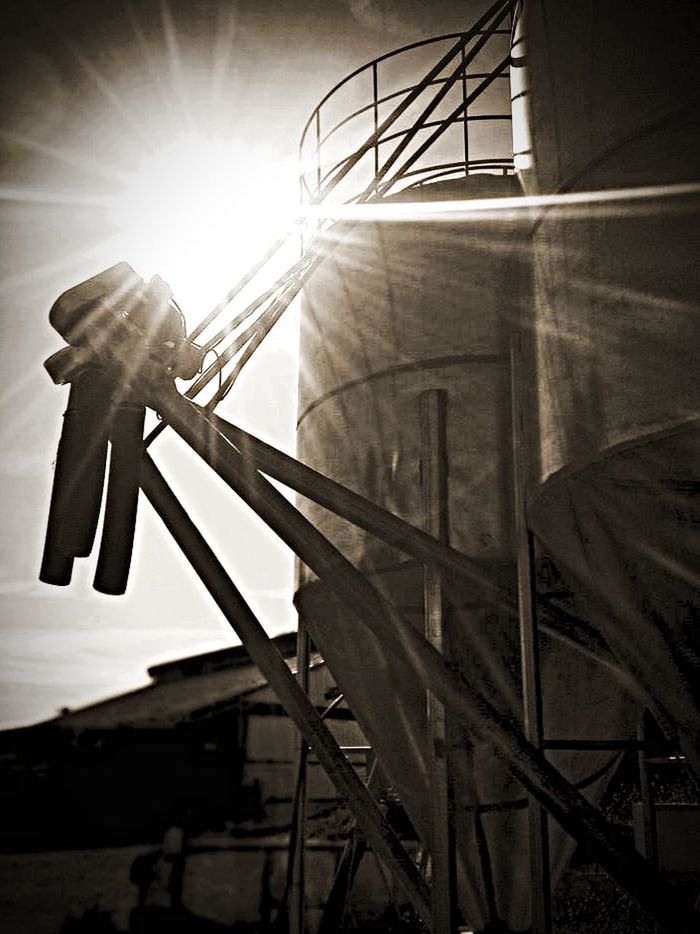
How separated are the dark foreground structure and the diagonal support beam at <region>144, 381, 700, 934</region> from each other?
10 millimetres

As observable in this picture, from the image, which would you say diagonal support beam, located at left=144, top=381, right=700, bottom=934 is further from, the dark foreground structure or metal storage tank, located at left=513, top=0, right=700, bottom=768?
metal storage tank, located at left=513, top=0, right=700, bottom=768

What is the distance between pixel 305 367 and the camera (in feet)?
22.6

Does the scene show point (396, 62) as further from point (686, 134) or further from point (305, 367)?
point (686, 134)

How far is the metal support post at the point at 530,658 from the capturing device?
457 cm

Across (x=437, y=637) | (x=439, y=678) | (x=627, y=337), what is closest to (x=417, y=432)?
(x=437, y=637)

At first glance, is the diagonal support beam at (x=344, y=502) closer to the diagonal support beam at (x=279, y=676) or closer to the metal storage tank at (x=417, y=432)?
the diagonal support beam at (x=279, y=676)

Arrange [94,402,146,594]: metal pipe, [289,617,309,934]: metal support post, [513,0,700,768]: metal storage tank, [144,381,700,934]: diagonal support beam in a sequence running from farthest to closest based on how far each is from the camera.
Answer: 1. [289,617,309,934]: metal support post
2. [513,0,700,768]: metal storage tank
3. [94,402,146,594]: metal pipe
4. [144,381,700,934]: diagonal support beam

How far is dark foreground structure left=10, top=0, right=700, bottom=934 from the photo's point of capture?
133 inches

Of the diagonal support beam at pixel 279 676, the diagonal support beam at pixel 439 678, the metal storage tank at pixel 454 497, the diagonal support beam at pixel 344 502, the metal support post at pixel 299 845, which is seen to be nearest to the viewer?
the diagonal support beam at pixel 439 678

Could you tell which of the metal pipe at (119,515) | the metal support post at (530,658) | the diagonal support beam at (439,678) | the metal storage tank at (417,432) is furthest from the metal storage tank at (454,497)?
the metal pipe at (119,515)

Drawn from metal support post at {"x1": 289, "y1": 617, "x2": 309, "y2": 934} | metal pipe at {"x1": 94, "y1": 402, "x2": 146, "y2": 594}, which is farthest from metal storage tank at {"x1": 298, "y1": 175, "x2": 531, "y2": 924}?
metal pipe at {"x1": 94, "y1": 402, "x2": 146, "y2": 594}

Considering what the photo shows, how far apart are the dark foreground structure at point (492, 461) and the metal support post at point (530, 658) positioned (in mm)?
14

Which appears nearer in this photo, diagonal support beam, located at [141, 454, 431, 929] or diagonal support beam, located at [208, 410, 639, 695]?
diagonal support beam, located at [141, 454, 431, 929]

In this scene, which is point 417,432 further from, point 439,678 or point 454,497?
point 439,678
